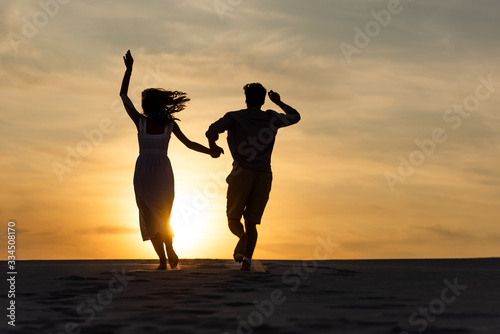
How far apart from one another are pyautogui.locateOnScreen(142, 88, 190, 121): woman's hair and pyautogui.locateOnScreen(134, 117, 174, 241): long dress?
0.12m

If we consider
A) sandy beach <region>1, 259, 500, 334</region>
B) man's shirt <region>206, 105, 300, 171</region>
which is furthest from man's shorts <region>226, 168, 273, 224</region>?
sandy beach <region>1, 259, 500, 334</region>

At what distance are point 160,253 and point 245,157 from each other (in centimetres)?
155

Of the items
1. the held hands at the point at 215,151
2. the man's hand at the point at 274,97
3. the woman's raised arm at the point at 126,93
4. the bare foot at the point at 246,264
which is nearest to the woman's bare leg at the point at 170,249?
the bare foot at the point at 246,264

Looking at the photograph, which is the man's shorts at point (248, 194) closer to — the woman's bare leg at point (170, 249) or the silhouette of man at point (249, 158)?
the silhouette of man at point (249, 158)

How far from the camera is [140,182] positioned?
8.63m

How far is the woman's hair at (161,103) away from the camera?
8.64 m

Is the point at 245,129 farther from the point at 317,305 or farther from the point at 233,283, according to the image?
the point at 317,305

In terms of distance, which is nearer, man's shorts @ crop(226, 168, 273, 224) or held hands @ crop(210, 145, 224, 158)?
man's shorts @ crop(226, 168, 273, 224)

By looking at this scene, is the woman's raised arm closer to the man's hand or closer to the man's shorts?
the man's shorts

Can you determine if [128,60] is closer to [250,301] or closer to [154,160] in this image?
[154,160]

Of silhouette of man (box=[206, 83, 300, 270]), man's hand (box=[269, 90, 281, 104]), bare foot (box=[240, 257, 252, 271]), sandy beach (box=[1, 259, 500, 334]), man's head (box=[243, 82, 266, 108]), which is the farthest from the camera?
man's hand (box=[269, 90, 281, 104])

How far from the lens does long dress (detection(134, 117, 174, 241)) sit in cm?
859

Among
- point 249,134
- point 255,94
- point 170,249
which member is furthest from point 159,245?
point 255,94

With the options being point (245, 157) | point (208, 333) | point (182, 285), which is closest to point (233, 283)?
point (182, 285)
